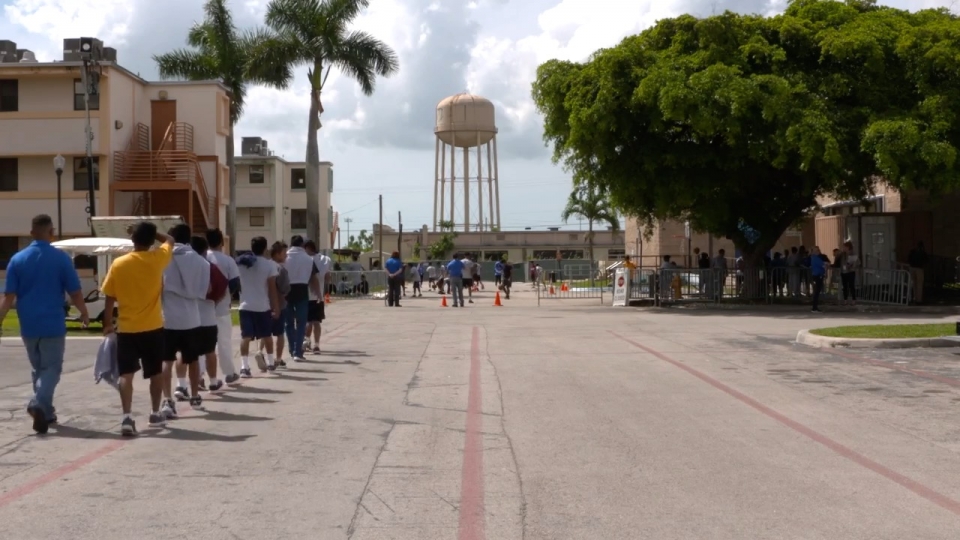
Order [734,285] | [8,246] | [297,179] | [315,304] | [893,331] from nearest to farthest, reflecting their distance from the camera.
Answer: [315,304] < [893,331] < [734,285] < [8,246] < [297,179]

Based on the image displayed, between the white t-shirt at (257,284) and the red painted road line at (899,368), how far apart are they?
8.38 m

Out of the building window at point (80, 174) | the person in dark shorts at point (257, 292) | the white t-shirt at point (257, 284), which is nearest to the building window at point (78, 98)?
the building window at point (80, 174)

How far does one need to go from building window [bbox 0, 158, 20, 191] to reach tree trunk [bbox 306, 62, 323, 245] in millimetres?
11573

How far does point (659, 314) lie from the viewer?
1147 inches

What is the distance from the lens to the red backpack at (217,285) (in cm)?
1165

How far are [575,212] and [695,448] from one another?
6749 centimetres

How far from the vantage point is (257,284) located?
546 inches

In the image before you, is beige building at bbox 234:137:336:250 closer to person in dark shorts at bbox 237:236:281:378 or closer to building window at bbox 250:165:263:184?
building window at bbox 250:165:263:184

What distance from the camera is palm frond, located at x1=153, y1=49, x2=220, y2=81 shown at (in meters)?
45.8

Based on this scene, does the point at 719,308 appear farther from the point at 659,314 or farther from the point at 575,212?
the point at 575,212

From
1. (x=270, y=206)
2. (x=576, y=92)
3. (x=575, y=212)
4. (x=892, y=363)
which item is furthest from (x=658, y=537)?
(x=575, y=212)

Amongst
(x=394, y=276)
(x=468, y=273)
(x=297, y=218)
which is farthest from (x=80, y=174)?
(x=297, y=218)

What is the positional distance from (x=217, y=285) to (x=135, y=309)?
2.20m

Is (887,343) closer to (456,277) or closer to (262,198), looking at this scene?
(456,277)
